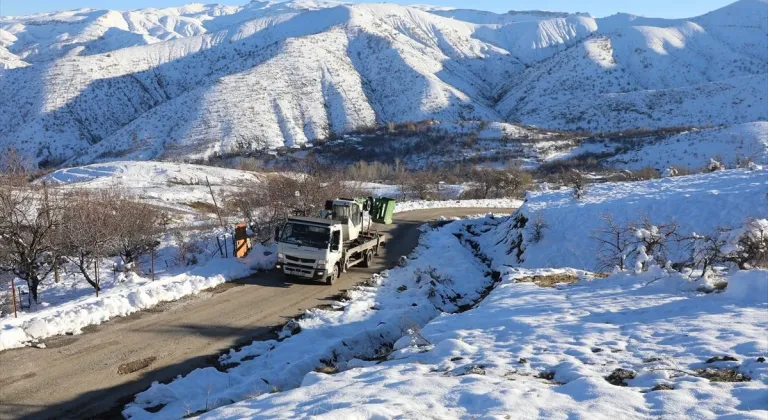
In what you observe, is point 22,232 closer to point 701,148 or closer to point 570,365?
point 570,365

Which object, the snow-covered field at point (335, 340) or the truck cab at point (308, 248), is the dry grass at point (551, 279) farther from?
the truck cab at point (308, 248)

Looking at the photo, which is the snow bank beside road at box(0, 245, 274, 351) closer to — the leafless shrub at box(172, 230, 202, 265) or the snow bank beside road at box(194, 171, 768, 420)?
the leafless shrub at box(172, 230, 202, 265)

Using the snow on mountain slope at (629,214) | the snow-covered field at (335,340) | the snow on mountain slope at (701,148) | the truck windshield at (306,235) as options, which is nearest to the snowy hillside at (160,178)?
the snow on mountain slope at (629,214)

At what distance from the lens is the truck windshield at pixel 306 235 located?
54.9 feet

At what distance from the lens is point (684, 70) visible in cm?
17812

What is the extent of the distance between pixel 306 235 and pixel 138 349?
22.7 feet

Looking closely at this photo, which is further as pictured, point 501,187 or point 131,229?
point 501,187

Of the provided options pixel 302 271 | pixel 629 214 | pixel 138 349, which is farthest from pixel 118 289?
pixel 629 214

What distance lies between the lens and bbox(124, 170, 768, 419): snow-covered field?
20.5 feet

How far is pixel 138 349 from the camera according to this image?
10.8m

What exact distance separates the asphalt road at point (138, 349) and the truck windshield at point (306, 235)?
1.38 m

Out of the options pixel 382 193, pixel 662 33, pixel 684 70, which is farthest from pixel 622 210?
pixel 662 33

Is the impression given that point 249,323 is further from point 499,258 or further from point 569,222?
point 569,222

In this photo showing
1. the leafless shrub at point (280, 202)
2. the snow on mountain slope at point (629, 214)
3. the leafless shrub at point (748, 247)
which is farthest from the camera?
the leafless shrub at point (280, 202)
